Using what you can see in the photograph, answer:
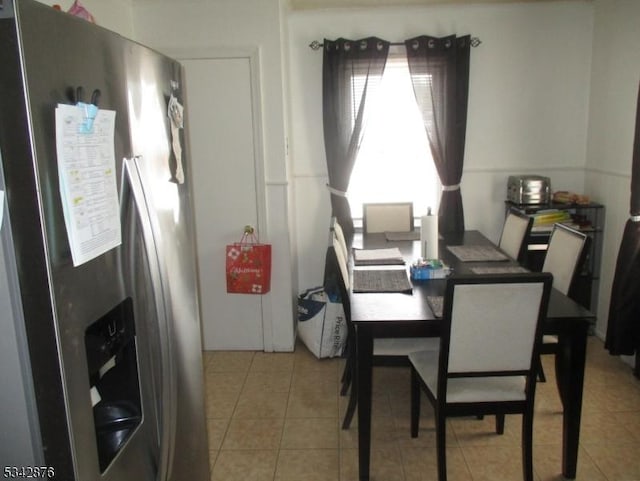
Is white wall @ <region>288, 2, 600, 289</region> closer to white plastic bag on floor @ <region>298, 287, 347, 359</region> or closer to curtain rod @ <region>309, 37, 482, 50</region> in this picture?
curtain rod @ <region>309, 37, 482, 50</region>

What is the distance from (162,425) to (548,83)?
3.74m

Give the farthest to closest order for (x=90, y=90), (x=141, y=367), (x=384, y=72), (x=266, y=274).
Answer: (x=384, y=72) → (x=266, y=274) → (x=141, y=367) → (x=90, y=90)

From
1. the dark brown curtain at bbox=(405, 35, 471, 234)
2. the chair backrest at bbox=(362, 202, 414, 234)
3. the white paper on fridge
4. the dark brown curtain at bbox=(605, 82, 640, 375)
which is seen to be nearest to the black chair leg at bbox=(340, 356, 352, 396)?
the chair backrest at bbox=(362, 202, 414, 234)

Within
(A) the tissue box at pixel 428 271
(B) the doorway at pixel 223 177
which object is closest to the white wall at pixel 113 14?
(B) the doorway at pixel 223 177

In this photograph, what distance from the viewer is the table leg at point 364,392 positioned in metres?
2.10

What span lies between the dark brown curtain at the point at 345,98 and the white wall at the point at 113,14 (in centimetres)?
Answer: 133

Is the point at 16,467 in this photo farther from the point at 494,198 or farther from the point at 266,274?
the point at 494,198

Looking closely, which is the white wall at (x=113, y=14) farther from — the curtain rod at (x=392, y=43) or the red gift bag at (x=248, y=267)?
the red gift bag at (x=248, y=267)

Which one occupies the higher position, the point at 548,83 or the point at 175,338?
the point at 548,83

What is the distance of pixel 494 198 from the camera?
3994 millimetres

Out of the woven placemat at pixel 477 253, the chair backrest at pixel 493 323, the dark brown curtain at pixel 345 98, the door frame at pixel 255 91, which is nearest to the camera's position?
the chair backrest at pixel 493 323

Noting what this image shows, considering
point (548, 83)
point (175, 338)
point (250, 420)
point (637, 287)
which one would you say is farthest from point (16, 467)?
point (548, 83)

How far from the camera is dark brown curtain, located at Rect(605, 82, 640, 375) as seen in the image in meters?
2.94

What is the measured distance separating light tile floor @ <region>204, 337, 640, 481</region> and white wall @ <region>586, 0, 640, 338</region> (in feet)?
2.85
